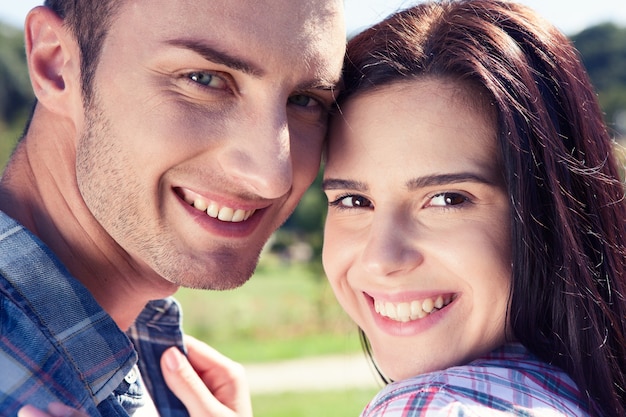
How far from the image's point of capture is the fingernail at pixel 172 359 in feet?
8.96

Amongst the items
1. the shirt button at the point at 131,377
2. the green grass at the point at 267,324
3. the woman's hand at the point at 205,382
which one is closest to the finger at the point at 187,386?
the woman's hand at the point at 205,382

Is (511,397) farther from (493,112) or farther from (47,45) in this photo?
(47,45)

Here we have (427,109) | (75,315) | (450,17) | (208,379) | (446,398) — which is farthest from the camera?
(208,379)

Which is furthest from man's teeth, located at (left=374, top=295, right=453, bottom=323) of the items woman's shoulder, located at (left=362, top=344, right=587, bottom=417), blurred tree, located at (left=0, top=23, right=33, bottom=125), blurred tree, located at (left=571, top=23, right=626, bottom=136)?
blurred tree, located at (left=571, top=23, right=626, bottom=136)

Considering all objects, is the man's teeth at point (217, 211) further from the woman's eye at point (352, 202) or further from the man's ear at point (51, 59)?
the man's ear at point (51, 59)

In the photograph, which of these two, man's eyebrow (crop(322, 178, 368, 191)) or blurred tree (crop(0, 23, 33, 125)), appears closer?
man's eyebrow (crop(322, 178, 368, 191))

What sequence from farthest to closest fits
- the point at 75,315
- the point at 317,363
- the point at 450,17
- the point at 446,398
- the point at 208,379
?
1. the point at 317,363
2. the point at 208,379
3. the point at 450,17
4. the point at 75,315
5. the point at 446,398

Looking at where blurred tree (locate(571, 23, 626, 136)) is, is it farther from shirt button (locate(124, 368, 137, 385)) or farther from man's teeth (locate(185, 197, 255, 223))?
shirt button (locate(124, 368, 137, 385))

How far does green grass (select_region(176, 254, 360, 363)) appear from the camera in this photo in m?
13.6

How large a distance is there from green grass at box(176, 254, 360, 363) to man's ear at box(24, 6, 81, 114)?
392 inches

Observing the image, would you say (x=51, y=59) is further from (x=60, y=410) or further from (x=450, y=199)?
(x=450, y=199)

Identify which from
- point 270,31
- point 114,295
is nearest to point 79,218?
point 114,295

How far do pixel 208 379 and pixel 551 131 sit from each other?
4.84 ft

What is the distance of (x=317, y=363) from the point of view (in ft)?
42.5
